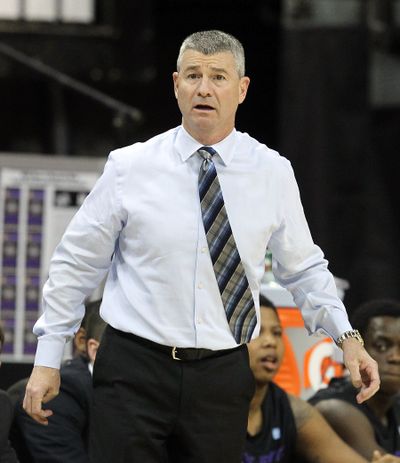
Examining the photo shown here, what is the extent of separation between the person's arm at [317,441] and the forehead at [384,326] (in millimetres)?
406

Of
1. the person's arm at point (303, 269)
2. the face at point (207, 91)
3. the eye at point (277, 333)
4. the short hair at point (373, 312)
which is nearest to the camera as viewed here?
the face at point (207, 91)

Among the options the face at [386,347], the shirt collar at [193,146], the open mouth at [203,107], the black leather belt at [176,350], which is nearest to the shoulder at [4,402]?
the black leather belt at [176,350]

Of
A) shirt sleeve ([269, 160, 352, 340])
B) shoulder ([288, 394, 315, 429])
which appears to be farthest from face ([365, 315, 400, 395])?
shirt sleeve ([269, 160, 352, 340])

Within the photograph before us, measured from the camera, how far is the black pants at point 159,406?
10.7 feet

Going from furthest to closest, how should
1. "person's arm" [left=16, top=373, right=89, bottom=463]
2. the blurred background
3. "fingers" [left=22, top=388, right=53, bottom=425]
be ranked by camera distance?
the blurred background → "person's arm" [left=16, top=373, right=89, bottom=463] → "fingers" [left=22, top=388, right=53, bottom=425]

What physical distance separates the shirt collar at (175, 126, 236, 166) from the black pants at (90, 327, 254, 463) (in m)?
0.50

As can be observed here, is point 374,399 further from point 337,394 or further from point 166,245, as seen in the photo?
point 166,245

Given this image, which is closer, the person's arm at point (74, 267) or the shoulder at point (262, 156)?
the person's arm at point (74, 267)

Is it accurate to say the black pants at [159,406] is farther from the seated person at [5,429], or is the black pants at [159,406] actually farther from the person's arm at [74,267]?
the seated person at [5,429]

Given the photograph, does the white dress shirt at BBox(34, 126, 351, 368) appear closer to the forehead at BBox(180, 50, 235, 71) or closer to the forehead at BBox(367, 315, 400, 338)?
the forehead at BBox(180, 50, 235, 71)

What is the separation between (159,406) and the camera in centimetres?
Answer: 326

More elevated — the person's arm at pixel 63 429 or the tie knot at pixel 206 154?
the tie knot at pixel 206 154

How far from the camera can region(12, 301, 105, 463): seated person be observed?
171 inches

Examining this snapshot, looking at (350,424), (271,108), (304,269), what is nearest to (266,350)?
(350,424)
